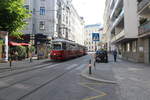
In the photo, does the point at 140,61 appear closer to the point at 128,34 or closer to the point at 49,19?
the point at 128,34

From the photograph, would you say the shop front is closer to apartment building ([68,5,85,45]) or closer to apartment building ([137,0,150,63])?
apartment building ([137,0,150,63])

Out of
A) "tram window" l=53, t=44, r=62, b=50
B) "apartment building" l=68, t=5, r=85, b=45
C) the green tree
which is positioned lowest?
"tram window" l=53, t=44, r=62, b=50

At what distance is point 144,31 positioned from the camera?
23891 mm

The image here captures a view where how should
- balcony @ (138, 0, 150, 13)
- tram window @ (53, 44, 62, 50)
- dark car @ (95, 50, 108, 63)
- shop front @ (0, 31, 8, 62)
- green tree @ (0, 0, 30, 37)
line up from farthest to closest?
tram window @ (53, 44, 62, 50)
dark car @ (95, 50, 108, 63)
shop front @ (0, 31, 8, 62)
balcony @ (138, 0, 150, 13)
green tree @ (0, 0, 30, 37)

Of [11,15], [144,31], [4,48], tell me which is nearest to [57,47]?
[4,48]

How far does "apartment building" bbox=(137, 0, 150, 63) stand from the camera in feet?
77.6

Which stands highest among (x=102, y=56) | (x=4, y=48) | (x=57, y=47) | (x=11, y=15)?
(x=11, y=15)

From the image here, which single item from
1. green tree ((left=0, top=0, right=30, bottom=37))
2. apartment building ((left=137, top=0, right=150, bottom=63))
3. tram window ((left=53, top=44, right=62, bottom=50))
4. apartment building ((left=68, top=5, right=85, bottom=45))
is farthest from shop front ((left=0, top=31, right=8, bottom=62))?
apartment building ((left=68, top=5, right=85, bottom=45))

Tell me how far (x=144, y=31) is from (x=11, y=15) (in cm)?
1501

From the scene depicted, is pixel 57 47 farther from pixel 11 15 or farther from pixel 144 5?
pixel 144 5

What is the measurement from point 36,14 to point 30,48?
40.0 ft

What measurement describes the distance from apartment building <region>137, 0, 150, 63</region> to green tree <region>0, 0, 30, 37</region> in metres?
13.6

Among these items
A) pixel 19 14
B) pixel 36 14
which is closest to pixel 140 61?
→ pixel 19 14

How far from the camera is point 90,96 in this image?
7773 millimetres
